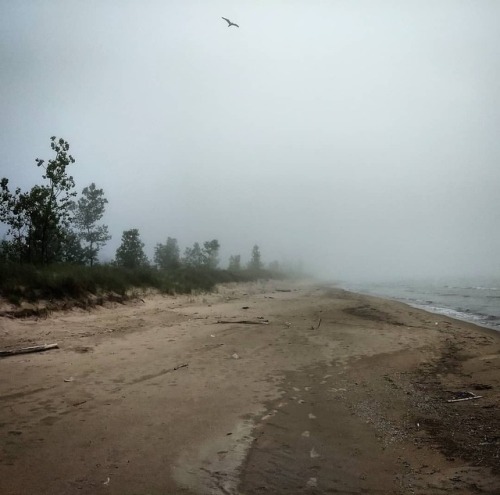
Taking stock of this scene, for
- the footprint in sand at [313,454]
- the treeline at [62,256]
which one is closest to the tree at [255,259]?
the treeline at [62,256]

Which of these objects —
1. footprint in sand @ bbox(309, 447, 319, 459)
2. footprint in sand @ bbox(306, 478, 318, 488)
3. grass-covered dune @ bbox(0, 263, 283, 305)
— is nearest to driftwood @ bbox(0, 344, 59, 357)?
grass-covered dune @ bbox(0, 263, 283, 305)

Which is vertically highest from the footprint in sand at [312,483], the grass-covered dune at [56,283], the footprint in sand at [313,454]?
the grass-covered dune at [56,283]

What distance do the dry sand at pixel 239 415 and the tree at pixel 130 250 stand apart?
1190 inches

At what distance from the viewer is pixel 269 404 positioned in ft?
21.0

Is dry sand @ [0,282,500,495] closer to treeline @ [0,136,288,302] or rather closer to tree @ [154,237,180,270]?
treeline @ [0,136,288,302]

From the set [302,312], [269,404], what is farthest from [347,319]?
[269,404]

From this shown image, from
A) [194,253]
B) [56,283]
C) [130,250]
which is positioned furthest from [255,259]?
[56,283]

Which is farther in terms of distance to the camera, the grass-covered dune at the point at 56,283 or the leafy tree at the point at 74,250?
the leafy tree at the point at 74,250

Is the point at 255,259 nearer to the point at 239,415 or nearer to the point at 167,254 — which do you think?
the point at 167,254

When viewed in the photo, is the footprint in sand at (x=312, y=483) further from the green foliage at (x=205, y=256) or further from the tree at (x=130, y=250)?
the green foliage at (x=205, y=256)

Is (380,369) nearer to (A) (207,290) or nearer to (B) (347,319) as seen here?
(B) (347,319)

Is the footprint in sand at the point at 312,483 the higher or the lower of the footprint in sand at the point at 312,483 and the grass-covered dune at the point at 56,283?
the lower

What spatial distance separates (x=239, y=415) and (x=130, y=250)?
38975 mm

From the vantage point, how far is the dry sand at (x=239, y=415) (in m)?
4.05
